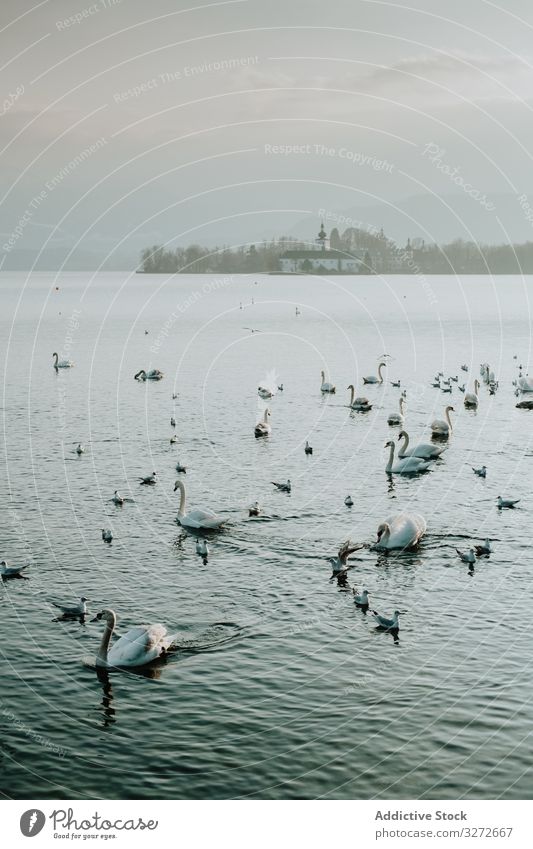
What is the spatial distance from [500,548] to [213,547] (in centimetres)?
1100

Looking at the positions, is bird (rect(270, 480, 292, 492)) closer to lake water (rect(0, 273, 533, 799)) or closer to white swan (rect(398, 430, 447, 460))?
lake water (rect(0, 273, 533, 799))

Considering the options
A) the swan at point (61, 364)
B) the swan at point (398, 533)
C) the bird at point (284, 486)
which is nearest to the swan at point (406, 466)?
the bird at point (284, 486)

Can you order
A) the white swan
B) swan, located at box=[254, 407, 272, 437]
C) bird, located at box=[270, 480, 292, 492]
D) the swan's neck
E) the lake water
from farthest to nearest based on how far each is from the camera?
swan, located at box=[254, 407, 272, 437]
the white swan
bird, located at box=[270, 480, 292, 492]
the swan's neck
the lake water

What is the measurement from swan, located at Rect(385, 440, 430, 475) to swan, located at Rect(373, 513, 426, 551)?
12019 millimetres

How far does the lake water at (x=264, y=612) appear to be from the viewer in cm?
2442

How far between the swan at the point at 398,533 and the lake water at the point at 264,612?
1.80 ft

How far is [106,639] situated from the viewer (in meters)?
29.5

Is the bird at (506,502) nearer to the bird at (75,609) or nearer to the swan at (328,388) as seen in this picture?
the bird at (75,609)

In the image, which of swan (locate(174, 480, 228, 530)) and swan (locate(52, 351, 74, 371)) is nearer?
swan (locate(174, 480, 228, 530))

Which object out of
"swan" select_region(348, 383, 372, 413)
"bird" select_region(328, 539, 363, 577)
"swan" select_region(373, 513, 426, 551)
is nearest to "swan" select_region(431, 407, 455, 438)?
"swan" select_region(348, 383, 372, 413)

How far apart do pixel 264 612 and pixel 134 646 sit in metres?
5.33

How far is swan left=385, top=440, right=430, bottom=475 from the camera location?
51594 mm

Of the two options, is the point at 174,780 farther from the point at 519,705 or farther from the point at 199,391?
the point at 199,391
